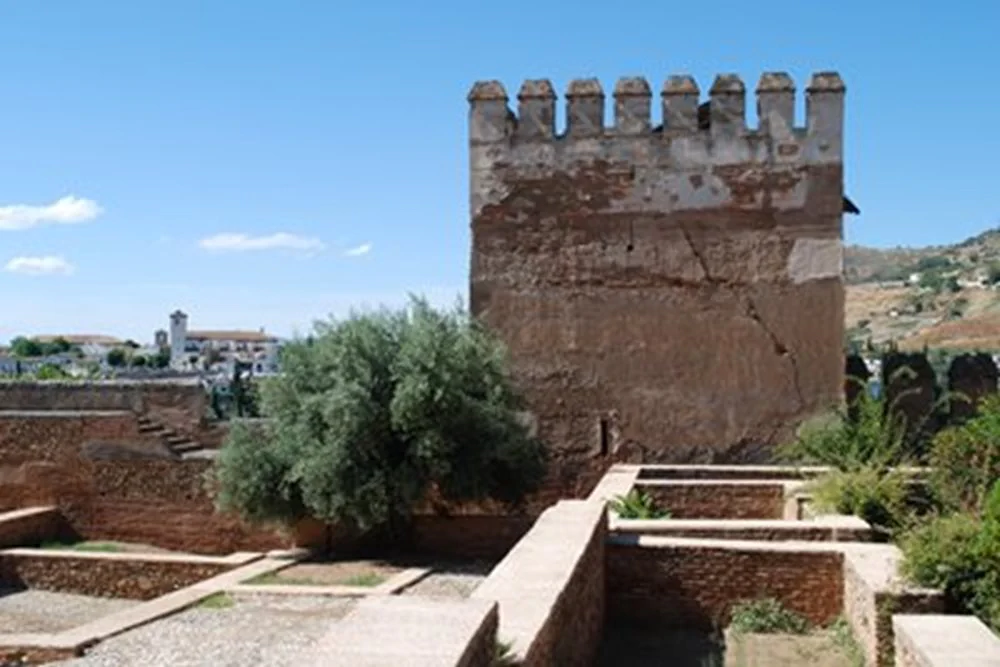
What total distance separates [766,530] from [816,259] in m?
6.33

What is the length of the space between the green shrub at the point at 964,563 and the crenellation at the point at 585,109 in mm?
8699

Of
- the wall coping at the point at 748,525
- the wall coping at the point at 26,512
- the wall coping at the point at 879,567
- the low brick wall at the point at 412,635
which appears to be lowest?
the wall coping at the point at 26,512

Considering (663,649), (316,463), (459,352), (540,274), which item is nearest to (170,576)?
(316,463)

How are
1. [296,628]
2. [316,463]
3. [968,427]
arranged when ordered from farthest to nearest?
[316,463] → [968,427] → [296,628]

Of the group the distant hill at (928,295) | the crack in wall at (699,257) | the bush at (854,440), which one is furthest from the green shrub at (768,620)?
the distant hill at (928,295)

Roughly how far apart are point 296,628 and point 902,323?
168ft

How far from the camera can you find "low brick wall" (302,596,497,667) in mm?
3738

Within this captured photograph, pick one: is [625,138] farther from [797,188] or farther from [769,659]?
[769,659]

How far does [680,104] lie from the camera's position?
48.8 ft

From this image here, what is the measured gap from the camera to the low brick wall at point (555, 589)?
5.17m

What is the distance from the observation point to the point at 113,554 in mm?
13500

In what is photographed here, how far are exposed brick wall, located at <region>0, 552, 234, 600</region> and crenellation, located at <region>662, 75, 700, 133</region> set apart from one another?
7.44 metres

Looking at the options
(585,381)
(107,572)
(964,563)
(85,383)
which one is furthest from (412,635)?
(85,383)

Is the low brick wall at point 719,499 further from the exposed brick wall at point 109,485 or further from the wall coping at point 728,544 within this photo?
the exposed brick wall at point 109,485
